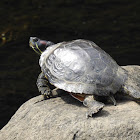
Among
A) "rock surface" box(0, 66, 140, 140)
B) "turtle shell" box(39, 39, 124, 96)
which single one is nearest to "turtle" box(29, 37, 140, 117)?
"turtle shell" box(39, 39, 124, 96)

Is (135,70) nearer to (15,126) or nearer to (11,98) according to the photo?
(15,126)

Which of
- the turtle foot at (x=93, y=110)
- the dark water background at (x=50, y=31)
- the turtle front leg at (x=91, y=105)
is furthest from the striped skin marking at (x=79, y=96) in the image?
the dark water background at (x=50, y=31)

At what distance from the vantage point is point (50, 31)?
31.4ft

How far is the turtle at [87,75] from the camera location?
3.77m

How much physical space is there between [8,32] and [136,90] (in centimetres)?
645

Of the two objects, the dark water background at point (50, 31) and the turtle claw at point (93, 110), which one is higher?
the turtle claw at point (93, 110)

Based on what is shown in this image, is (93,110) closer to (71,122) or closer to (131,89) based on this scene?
(71,122)

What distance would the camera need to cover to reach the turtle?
377cm

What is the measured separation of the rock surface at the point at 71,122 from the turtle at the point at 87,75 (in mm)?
128

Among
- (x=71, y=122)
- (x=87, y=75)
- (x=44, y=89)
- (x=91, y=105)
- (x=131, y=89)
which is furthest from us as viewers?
(x=44, y=89)

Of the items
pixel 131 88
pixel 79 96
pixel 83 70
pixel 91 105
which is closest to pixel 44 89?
pixel 79 96

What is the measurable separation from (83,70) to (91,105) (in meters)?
0.47

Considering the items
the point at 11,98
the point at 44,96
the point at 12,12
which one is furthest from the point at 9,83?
the point at 12,12

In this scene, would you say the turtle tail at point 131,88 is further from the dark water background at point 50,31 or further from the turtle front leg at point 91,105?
the dark water background at point 50,31
